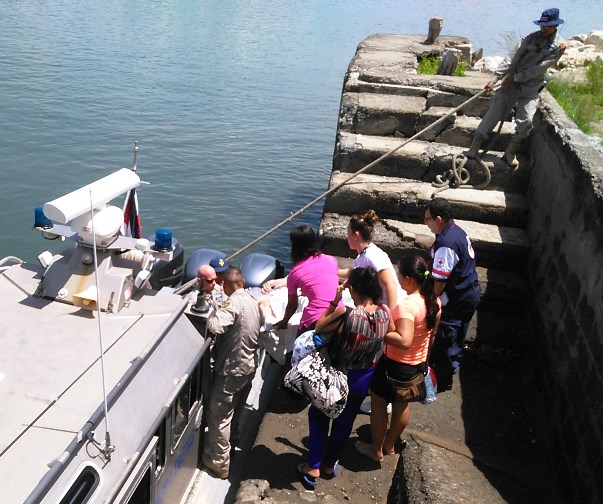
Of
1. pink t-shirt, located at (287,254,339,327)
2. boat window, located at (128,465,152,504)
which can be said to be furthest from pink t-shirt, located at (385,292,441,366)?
boat window, located at (128,465,152,504)

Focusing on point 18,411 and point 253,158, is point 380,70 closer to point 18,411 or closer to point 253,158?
point 253,158

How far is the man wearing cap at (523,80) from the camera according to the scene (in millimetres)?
7754

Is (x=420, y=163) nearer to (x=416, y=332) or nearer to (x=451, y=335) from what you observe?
(x=451, y=335)

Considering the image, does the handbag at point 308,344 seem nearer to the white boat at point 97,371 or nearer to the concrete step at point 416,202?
the white boat at point 97,371

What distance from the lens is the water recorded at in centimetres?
1351

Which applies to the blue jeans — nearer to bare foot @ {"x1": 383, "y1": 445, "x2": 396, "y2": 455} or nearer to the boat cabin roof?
bare foot @ {"x1": 383, "y1": 445, "x2": 396, "y2": 455}

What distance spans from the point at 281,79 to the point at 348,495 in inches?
789

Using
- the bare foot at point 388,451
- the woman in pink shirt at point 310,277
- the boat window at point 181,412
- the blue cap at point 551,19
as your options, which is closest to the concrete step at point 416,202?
the blue cap at point 551,19

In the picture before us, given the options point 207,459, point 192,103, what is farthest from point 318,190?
point 207,459

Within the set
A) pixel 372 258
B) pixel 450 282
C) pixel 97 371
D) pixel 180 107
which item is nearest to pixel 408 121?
pixel 450 282

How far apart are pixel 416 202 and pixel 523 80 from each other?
195 cm

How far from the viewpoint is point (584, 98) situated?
29.7 ft

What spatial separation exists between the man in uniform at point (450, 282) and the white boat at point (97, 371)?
212cm

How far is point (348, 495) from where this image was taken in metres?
4.87
